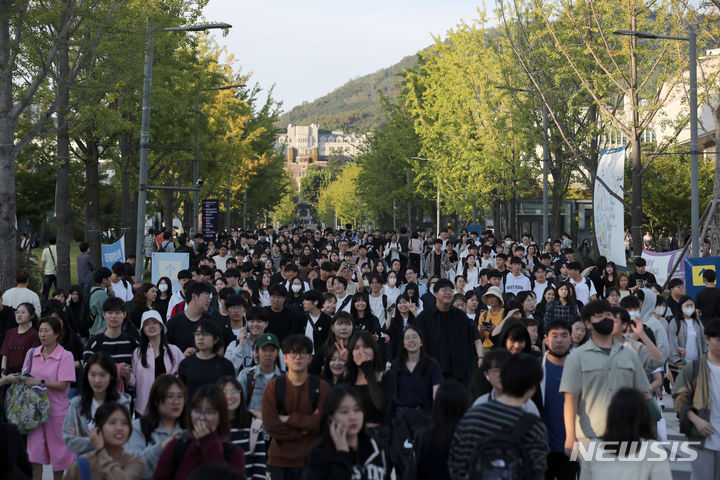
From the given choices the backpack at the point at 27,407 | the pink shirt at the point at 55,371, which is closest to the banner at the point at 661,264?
the pink shirt at the point at 55,371

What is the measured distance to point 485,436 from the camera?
4.82 metres

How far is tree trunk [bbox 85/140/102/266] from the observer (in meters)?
26.3

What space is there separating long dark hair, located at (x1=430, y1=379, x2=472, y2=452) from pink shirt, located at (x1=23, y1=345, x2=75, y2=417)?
3759 mm

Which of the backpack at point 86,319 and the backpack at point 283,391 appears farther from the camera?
the backpack at point 86,319

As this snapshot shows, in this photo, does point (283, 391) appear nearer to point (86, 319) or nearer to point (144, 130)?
point (86, 319)

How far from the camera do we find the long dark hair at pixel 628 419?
199 inches

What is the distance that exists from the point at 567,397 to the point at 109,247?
46.2 ft

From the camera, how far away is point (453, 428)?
17.8ft

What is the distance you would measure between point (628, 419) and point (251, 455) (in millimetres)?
2558

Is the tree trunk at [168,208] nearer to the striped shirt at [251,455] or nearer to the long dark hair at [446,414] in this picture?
the striped shirt at [251,455]

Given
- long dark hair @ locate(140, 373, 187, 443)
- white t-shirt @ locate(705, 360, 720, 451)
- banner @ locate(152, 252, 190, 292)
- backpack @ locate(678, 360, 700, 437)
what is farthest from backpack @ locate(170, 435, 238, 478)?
banner @ locate(152, 252, 190, 292)

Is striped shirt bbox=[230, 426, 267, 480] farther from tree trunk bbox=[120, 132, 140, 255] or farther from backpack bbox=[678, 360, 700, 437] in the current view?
tree trunk bbox=[120, 132, 140, 255]

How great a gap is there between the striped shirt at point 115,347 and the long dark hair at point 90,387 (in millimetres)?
1410

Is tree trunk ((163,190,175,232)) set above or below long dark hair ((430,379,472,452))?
above
